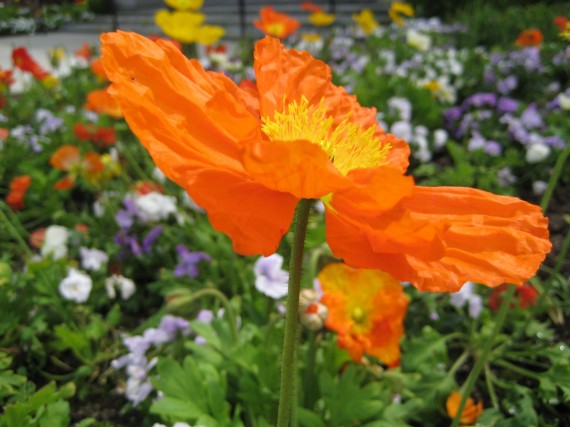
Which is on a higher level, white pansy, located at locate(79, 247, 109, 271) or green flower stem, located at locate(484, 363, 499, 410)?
white pansy, located at locate(79, 247, 109, 271)

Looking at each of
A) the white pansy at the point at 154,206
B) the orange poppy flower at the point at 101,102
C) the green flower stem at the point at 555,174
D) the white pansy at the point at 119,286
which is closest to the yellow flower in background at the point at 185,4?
the orange poppy flower at the point at 101,102

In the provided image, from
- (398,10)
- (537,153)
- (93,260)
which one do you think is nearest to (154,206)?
(93,260)

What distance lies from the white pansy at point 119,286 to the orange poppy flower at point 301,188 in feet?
3.71

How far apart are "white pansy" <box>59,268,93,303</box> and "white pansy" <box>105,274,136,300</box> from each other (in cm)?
14

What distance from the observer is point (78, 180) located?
2244 mm

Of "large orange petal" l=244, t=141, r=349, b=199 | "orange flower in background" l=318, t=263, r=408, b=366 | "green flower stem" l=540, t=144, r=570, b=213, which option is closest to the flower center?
"large orange petal" l=244, t=141, r=349, b=199

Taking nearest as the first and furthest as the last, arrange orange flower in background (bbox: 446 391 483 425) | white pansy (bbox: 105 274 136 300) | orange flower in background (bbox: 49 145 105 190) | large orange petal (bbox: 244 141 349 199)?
1. large orange petal (bbox: 244 141 349 199)
2. orange flower in background (bbox: 446 391 483 425)
3. white pansy (bbox: 105 274 136 300)
4. orange flower in background (bbox: 49 145 105 190)

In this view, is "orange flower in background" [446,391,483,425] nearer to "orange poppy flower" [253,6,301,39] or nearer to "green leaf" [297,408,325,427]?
"green leaf" [297,408,325,427]

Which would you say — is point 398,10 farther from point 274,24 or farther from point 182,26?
point 182,26

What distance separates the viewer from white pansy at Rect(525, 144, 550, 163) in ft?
7.55

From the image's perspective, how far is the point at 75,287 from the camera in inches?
57.2

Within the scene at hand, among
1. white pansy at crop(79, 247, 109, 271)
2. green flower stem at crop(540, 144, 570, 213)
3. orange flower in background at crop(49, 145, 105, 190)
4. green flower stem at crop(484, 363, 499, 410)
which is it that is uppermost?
green flower stem at crop(540, 144, 570, 213)

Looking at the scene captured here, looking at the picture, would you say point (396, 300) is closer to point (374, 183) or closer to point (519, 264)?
point (519, 264)

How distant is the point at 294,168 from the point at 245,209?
0.07 meters
